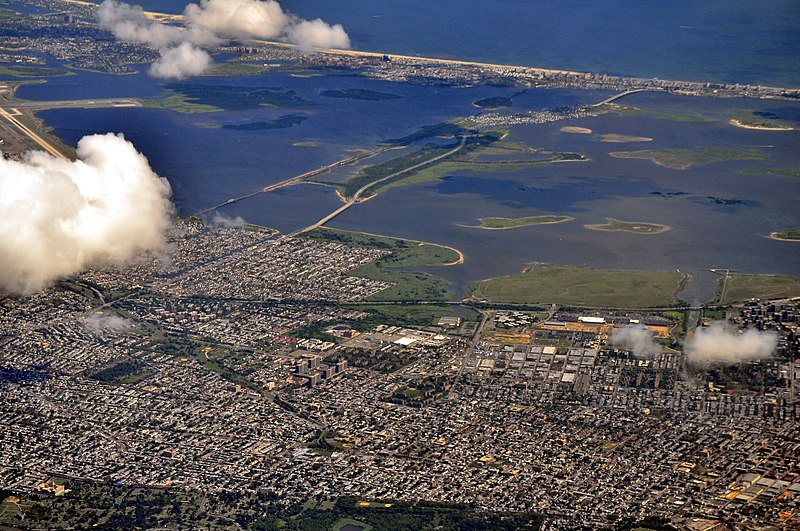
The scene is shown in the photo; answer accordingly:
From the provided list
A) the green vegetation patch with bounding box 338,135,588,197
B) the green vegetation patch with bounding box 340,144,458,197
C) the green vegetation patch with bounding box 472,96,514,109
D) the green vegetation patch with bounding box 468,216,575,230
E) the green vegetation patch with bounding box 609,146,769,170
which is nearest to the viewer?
the green vegetation patch with bounding box 468,216,575,230

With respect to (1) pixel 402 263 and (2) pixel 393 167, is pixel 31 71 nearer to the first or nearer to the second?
(2) pixel 393 167

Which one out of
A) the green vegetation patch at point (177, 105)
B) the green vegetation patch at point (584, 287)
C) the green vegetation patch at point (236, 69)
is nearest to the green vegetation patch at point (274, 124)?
the green vegetation patch at point (177, 105)

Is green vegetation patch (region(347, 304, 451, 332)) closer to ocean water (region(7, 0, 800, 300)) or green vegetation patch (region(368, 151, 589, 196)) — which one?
ocean water (region(7, 0, 800, 300))

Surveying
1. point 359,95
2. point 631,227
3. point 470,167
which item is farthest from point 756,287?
point 359,95

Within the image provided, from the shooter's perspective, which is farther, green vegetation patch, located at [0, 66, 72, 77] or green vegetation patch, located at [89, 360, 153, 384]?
green vegetation patch, located at [0, 66, 72, 77]

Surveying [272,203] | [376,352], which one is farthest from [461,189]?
[376,352]

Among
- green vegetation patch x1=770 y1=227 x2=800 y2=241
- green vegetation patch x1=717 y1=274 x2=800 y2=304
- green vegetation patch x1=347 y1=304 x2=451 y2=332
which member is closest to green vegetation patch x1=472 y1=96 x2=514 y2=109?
green vegetation patch x1=770 y1=227 x2=800 y2=241
